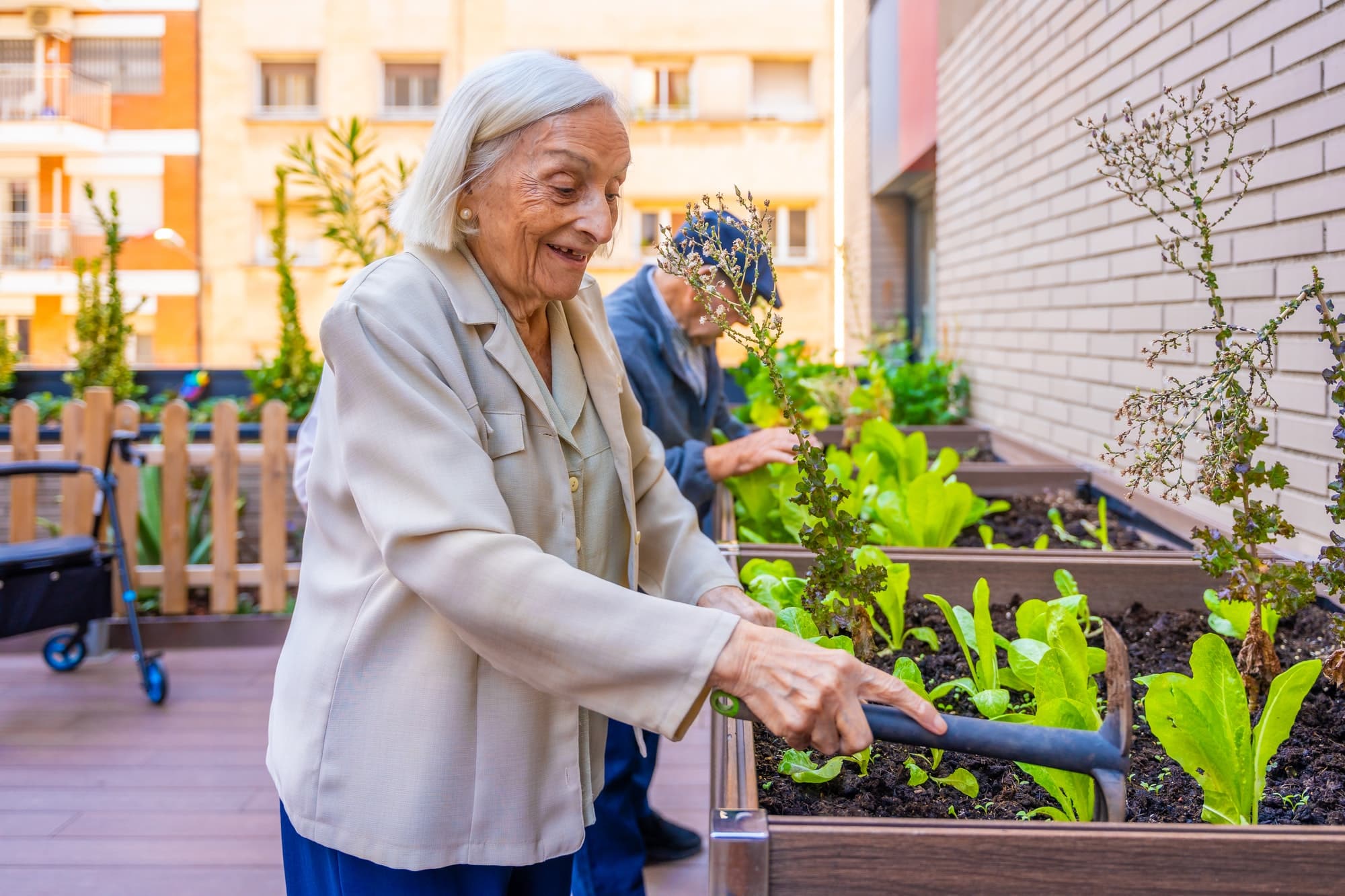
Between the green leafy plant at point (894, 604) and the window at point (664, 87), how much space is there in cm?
1689

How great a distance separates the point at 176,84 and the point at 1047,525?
1952 cm

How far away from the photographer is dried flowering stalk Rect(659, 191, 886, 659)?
1.55 meters

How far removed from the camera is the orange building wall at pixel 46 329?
18984mm

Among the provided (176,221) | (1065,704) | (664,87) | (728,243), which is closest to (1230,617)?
(1065,704)

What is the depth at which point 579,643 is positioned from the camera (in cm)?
107

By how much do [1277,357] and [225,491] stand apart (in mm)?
4143

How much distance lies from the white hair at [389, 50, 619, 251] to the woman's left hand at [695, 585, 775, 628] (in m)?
0.55

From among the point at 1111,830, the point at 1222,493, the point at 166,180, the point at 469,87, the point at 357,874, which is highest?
the point at 166,180

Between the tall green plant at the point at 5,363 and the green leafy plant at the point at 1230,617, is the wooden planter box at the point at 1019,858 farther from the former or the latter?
the tall green plant at the point at 5,363

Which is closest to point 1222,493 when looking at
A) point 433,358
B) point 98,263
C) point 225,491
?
point 433,358

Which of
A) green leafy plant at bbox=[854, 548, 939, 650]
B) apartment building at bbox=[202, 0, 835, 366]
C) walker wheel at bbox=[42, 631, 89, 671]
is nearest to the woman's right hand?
green leafy plant at bbox=[854, 548, 939, 650]

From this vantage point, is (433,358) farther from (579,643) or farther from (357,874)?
(357,874)

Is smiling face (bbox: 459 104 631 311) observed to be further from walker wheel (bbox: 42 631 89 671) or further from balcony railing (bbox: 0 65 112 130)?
balcony railing (bbox: 0 65 112 130)

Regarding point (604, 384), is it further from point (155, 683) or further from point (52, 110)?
point (52, 110)
